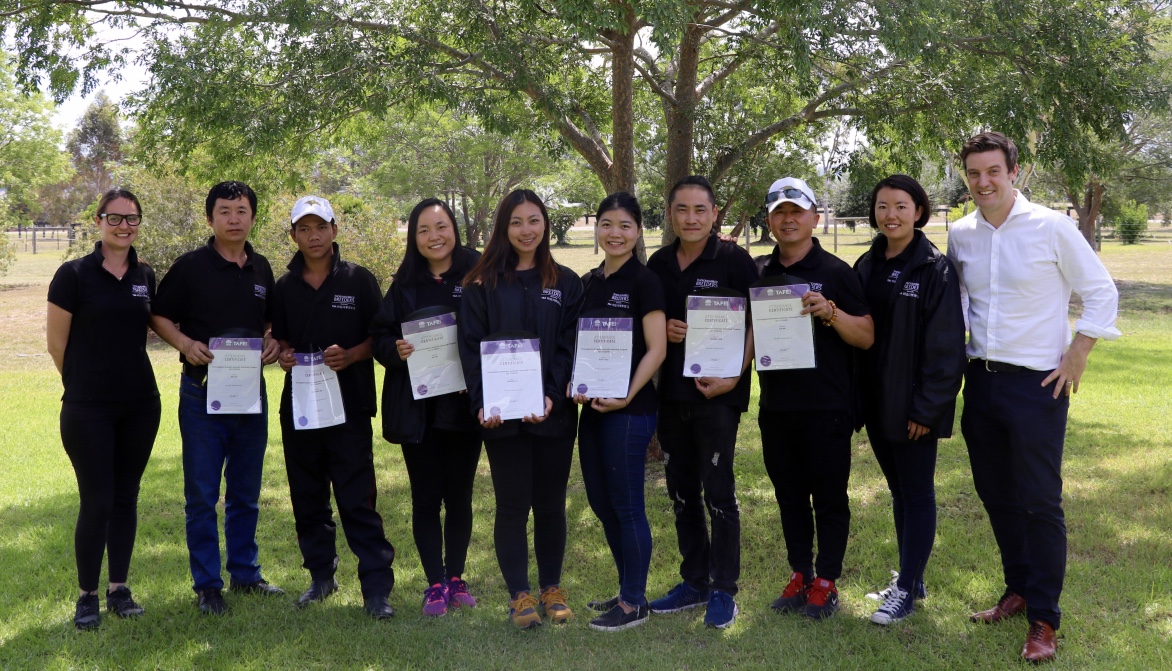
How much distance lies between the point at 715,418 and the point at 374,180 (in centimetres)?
2471

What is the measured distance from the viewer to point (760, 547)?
19.7 ft

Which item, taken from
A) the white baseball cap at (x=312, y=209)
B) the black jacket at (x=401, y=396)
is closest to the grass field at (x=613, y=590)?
the black jacket at (x=401, y=396)

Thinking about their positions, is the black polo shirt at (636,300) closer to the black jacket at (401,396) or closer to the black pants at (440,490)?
the black jacket at (401,396)

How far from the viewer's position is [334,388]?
4.82m

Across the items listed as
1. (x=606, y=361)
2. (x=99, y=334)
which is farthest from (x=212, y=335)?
(x=606, y=361)

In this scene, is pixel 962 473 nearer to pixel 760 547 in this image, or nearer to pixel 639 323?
pixel 760 547

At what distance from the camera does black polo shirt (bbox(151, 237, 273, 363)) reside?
4875 mm

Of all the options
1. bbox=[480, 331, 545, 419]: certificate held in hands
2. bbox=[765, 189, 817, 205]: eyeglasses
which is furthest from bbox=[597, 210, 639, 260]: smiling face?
bbox=[765, 189, 817, 205]: eyeglasses

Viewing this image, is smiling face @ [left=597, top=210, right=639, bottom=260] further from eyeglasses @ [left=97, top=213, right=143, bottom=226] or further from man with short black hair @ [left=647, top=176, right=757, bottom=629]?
eyeglasses @ [left=97, top=213, right=143, bottom=226]

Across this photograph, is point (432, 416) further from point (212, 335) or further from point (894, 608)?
point (894, 608)

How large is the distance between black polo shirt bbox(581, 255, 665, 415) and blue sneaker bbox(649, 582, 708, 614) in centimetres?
104

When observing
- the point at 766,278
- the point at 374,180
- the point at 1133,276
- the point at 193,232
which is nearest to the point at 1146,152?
the point at 1133,276

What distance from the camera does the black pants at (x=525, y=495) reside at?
453cm

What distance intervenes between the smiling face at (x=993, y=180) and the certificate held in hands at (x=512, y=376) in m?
2.20
